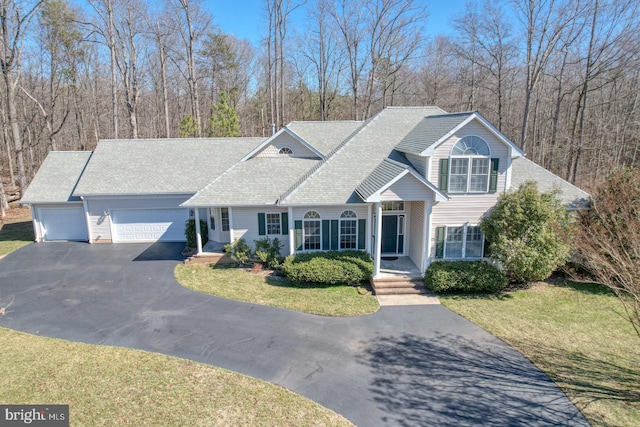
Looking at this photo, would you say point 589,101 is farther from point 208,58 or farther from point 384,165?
point 208,58

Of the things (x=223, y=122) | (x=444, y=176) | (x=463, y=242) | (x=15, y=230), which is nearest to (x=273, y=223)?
(x=444, y=176)

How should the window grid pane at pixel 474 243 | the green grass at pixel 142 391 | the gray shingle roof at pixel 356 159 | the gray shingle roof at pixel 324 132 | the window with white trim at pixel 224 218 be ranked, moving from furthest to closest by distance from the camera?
1. the gray shingle roof at pixel 324 132
2. the window with white trim at pixel 224 218
3. the gray shingle roof at pixel 356 159
4. the window grid pane at pixel 474 243
5. the green grass at pixel 142 391

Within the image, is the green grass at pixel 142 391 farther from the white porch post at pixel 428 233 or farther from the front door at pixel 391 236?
the front door at pixel 391 236

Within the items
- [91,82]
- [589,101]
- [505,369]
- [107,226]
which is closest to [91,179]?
[107,226]

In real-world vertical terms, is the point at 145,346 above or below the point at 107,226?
below

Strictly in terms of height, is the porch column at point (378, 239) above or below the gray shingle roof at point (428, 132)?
below

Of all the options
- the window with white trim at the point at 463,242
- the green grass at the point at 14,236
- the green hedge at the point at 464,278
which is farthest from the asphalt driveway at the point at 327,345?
the green grass at the point at 14,236

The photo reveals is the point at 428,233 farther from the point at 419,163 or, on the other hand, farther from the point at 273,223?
the point at 273,223

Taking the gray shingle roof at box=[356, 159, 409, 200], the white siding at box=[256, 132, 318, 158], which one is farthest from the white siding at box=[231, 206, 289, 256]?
the gray shingle roof at box=[356, 159, 409, 200]
